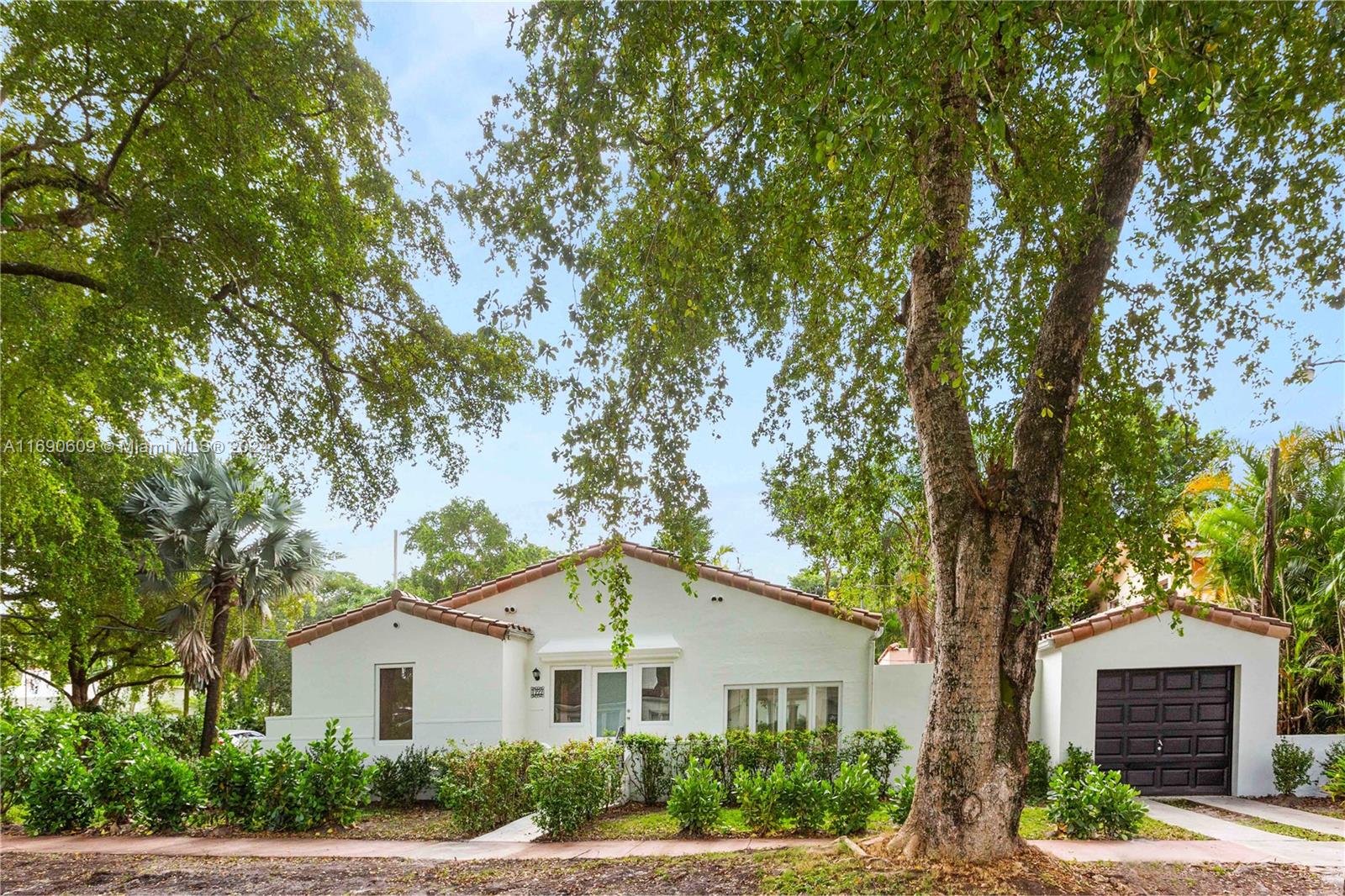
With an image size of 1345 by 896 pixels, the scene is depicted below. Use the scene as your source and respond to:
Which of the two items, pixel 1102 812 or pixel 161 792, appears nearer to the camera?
pixel 1102 812

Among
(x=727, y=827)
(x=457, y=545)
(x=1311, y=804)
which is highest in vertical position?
(x=457, y=545)

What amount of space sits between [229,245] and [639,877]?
24.5 feet

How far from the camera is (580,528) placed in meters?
6.79

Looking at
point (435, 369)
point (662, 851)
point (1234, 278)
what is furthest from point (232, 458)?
point (1234, 278)

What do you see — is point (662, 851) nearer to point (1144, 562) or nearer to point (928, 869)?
point (928, 869)

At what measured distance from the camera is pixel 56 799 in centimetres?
991

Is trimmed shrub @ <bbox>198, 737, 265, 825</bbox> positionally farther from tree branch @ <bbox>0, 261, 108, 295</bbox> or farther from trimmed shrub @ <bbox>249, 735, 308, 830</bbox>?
tree branch @ <bbox>0, 261, 108, 295</bbox>

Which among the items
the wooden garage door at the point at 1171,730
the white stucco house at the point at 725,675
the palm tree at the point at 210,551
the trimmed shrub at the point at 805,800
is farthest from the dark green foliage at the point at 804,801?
the palm tree at the point at 210,551

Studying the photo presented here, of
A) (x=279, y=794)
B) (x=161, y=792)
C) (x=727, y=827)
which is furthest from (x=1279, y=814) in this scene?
(x=161, y=792)

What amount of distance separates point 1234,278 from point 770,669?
28.5 ft

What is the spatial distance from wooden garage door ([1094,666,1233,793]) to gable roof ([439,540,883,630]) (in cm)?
398

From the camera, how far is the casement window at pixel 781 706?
12.9 meters

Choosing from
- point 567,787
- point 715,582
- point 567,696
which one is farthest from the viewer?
point 567,696

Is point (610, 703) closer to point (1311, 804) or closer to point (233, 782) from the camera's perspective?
point (233, 782)
